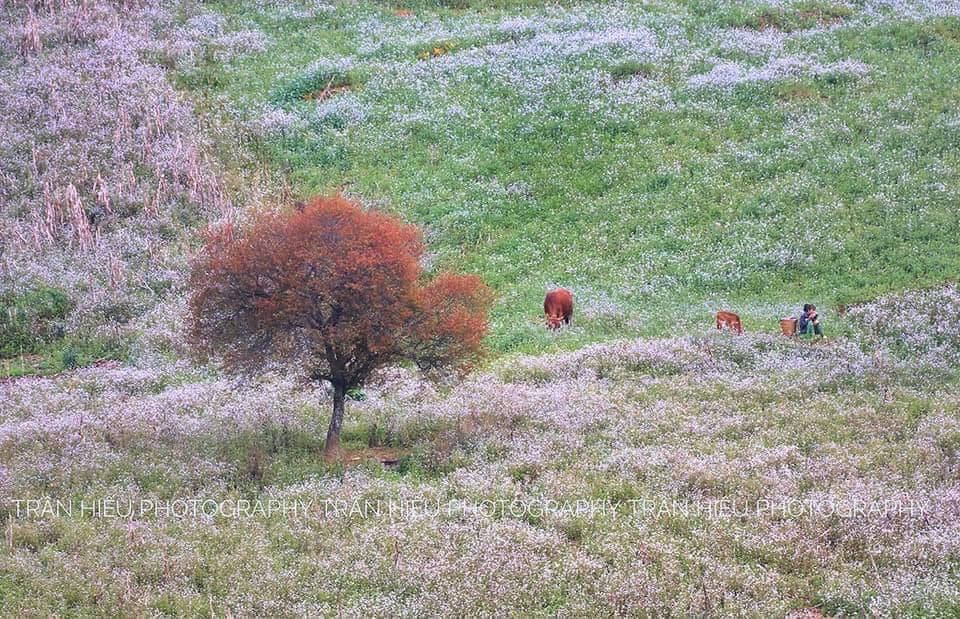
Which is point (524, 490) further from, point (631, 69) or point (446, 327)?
point (631, 69)

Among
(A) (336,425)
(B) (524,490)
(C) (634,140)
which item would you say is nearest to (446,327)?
(A) (336,425)

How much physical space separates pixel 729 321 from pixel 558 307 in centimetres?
447

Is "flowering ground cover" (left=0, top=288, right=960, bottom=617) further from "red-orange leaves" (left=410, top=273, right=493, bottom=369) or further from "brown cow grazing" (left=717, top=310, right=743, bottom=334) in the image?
"red-orange leaves" (left=410, top=273, right=493, bottom=369)

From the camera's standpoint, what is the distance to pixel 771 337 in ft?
77.9

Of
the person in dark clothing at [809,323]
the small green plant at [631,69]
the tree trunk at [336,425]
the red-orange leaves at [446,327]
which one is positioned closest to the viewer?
the red-orange leaves at [446,327]

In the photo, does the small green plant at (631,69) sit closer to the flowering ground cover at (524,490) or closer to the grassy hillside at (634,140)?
the grassy hillside at (634,140)

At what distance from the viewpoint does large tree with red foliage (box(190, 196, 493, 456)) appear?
17.2m

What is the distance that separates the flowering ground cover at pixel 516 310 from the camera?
13398 mm

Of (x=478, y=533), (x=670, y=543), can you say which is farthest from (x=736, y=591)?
(x=478, y=533)

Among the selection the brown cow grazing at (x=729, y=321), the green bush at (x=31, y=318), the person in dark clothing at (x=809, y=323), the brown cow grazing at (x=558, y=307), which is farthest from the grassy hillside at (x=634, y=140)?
the green bush at (x=31, y=318)

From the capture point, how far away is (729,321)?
80.0 ft

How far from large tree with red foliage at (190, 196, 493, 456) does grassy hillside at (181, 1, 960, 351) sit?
7.54 meters

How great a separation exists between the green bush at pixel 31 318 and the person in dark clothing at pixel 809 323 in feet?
66.9

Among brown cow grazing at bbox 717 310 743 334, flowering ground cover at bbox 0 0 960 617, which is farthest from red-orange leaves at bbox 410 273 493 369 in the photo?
brown cow grazing at bbox 717 310 743 334
